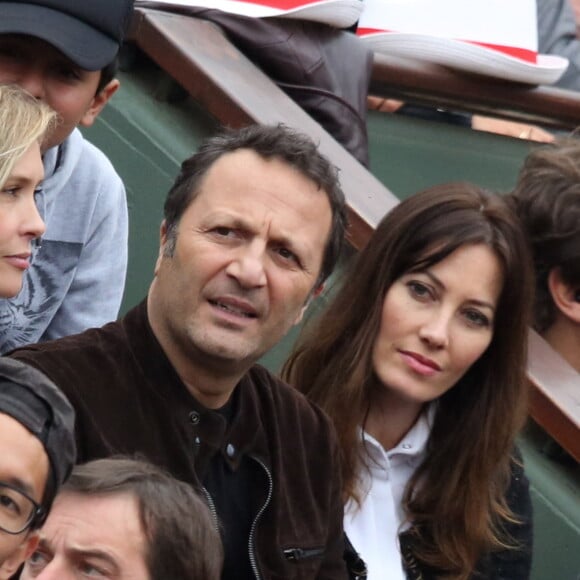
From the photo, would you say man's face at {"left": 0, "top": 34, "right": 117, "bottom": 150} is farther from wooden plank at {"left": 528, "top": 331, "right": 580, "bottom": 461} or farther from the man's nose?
wooden plank at {"left": 528, "top": 331, "right": 580, "bottom": 461}

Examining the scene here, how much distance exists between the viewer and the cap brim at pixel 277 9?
14.3 ft

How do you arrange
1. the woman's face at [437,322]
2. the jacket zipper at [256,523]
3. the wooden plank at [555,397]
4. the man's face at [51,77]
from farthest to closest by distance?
the wooden plank at [555,397], the woman's face at [437,322], the man's face at [51,77], the jacket zipper at [256,523]

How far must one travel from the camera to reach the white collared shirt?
145 inches

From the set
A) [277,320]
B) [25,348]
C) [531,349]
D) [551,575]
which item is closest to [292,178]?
[277,320]

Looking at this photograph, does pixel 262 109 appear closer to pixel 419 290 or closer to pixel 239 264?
pixel 419 290

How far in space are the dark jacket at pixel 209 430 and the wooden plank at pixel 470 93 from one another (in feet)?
6.05

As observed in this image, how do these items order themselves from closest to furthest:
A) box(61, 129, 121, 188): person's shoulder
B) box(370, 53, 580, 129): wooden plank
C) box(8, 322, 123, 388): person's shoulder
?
box(8, 322, 123, 388): person's shoulder, box(61, 129, 121, 188): person's shoulder, box(370, 53, 580, 129): wooden plank

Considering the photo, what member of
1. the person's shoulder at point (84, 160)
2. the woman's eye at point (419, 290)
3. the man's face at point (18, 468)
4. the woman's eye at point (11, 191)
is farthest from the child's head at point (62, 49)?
the man's face at point (18, 468)

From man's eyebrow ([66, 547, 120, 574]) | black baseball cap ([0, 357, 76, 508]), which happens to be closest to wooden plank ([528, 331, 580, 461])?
man's eyebrow ([66, 547, 120, 574])

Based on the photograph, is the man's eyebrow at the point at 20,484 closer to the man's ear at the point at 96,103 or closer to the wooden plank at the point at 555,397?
the man's ear at the point at 96,103

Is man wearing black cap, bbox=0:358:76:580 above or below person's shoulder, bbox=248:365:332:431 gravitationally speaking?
above

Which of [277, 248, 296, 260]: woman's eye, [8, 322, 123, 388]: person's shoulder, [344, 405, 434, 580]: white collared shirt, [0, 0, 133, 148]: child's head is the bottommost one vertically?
[344, 405, 434, 580]: white collared shirt

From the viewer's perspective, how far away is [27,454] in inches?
85.9

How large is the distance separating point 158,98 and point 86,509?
6.47 ft
